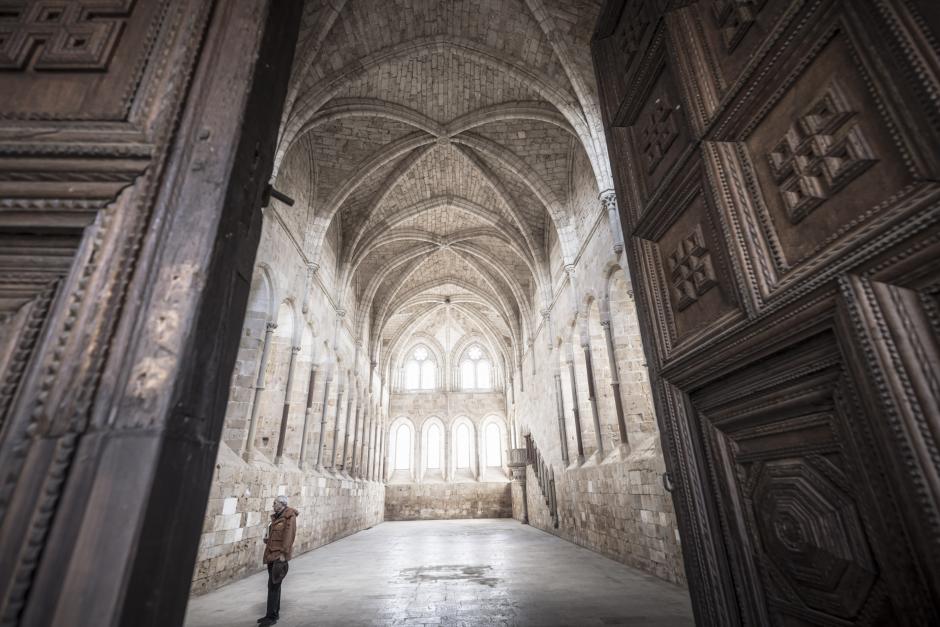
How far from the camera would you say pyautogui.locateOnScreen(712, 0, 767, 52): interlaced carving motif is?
64.1 inches

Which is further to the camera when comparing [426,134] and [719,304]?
[426,134]

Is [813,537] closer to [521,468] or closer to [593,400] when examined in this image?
[593,400]

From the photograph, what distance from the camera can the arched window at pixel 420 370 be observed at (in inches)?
944

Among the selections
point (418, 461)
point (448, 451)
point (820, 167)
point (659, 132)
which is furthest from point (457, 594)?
point (418, 461)

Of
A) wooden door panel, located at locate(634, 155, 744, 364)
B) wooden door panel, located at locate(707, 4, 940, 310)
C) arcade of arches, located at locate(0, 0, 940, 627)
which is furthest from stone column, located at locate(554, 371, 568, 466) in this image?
wooden door panel, located at locate(707, 4, 940, 310)

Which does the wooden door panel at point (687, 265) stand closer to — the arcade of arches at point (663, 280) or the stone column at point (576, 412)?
the arcade of arches at point (663, 280)

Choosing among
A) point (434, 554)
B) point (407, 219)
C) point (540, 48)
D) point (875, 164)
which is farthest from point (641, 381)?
point (407, 219)

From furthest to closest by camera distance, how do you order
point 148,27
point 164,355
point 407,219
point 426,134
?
point 407,219 < point 426,134 < point 148,27 < point 164,355

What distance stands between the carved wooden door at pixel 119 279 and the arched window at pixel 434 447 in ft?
73.2

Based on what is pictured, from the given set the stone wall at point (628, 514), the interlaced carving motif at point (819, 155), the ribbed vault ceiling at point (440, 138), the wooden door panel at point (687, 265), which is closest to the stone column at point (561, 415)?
the stone wall at point (628, 514)

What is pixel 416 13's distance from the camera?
25.5 feet

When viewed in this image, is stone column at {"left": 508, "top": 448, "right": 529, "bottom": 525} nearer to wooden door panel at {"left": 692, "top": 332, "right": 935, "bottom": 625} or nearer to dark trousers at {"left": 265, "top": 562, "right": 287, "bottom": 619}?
dark trousers at {"left": 265, "top": 562, "right": 287, "bottom": 619}

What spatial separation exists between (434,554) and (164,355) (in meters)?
8.44

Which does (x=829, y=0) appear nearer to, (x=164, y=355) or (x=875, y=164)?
(x=875, y=164)
